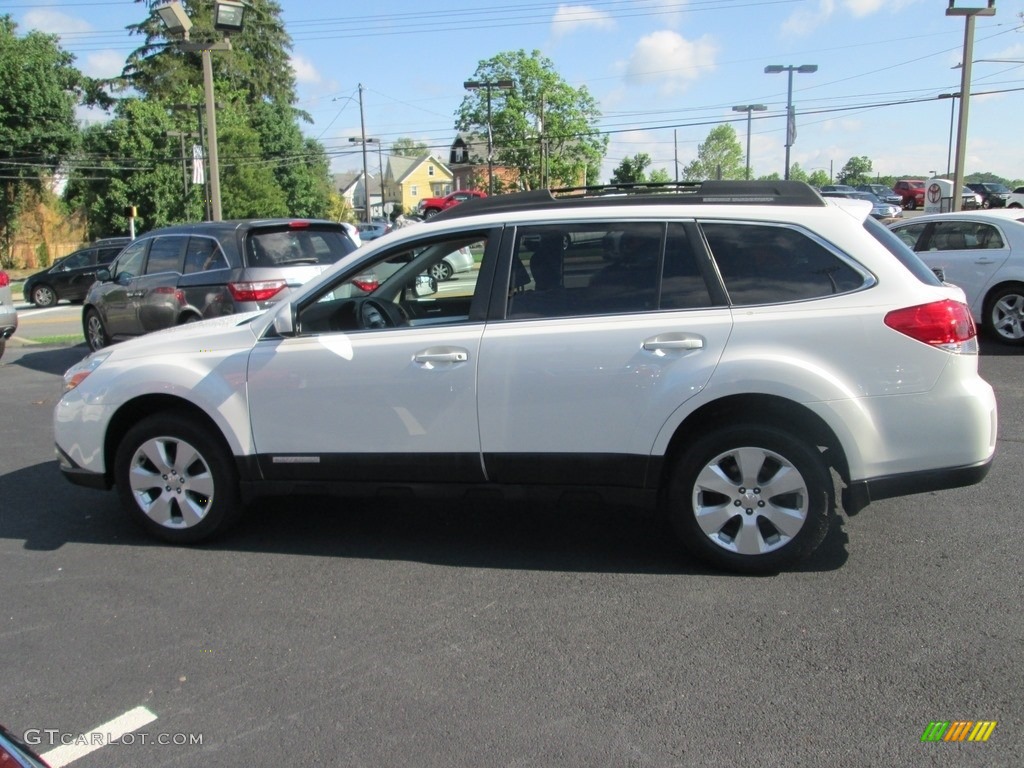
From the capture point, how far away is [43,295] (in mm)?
26141

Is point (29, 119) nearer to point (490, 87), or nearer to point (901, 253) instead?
point (490, 87)

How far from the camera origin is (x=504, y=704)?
10.6 ft

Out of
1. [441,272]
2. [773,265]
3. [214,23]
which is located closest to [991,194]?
[214,23]

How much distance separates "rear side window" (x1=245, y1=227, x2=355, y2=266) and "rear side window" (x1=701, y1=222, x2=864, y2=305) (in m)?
5.68

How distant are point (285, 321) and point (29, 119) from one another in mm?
45767

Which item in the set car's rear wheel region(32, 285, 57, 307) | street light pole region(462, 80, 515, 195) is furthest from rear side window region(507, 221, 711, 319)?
street light pole region(462, 80, 515, 195)

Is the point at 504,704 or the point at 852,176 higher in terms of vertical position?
the point at 852,176

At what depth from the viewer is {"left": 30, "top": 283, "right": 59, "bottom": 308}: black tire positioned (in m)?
26.1

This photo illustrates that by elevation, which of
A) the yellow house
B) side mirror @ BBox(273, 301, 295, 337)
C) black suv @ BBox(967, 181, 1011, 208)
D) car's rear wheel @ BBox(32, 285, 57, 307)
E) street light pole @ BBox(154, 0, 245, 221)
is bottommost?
car's rear wheel @ BBox(32, 285, 57, 307)

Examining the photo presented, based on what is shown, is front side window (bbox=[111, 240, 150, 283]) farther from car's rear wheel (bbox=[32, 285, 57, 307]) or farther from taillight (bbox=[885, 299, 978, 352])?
car's rear wheel (bbox=[32, 285, 57, 307])

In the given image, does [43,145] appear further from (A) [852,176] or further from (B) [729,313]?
(A) [852,176]

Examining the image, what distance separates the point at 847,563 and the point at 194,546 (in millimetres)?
3477

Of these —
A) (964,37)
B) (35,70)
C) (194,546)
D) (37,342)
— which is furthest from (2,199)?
(194,546)

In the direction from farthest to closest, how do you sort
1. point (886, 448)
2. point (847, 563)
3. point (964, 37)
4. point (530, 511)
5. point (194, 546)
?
point (964, 37)
point (530, 511)
point (194, 546)
point (847, 563)
point (886, 448)
